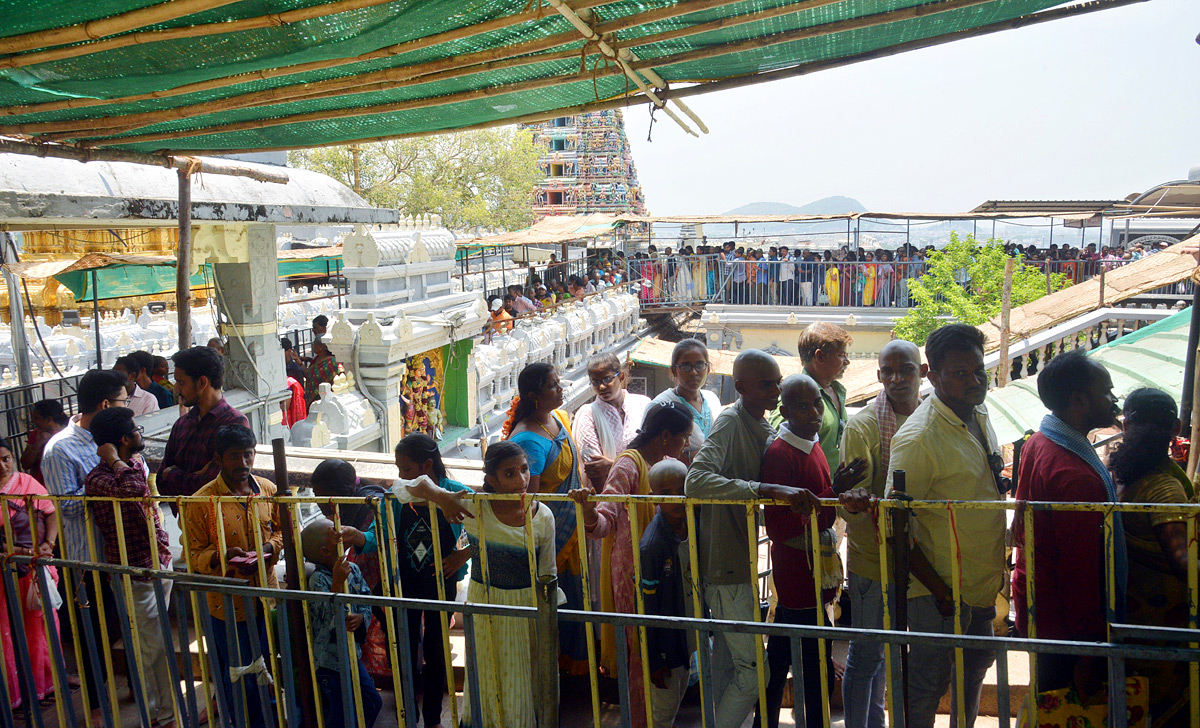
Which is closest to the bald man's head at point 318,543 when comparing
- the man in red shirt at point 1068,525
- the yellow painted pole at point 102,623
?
the yellow painted pole at point 102,623

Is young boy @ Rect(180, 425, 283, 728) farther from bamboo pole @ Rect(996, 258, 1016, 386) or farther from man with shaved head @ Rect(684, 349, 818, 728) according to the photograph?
bamboo pole @ Rect(996, 258, 1016, 386)

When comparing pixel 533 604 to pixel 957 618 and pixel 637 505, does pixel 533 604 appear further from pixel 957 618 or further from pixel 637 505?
pixel 957 618

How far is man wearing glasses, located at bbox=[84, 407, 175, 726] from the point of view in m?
3.15

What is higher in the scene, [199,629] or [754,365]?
[754,365]

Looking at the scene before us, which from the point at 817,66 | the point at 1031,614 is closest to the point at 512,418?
the point at 817,66

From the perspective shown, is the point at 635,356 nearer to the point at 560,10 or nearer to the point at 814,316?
the point at 814,316

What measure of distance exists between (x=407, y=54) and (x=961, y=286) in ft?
52.1

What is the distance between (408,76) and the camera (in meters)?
3.29

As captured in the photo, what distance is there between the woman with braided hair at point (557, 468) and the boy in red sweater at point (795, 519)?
806mm

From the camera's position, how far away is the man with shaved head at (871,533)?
8.91 ft

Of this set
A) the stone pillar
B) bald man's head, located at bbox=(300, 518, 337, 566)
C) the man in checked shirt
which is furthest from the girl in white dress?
the stone pillar

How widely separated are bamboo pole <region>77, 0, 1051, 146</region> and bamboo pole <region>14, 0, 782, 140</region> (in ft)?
0.48

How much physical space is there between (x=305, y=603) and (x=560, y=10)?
6.71ft

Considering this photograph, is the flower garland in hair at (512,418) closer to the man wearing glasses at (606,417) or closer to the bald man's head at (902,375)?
the man wearing glasses at (606,417)
